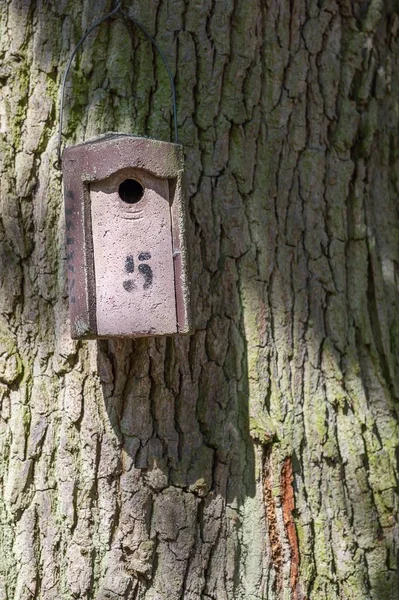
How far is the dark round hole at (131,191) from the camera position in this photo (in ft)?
7.60

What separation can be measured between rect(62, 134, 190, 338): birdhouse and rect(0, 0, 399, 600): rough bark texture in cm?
27

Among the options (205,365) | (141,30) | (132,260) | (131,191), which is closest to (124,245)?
(132,260)

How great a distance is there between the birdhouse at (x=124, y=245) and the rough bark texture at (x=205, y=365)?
0.89 ft

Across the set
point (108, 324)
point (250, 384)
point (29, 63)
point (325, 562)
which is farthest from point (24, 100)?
point (325, 562)

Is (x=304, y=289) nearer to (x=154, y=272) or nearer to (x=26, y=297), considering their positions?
(x=154, y=272)

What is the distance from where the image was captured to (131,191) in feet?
7.66

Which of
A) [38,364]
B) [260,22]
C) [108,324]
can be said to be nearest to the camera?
[108,324]

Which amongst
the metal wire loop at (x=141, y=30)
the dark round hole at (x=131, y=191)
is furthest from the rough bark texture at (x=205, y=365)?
the dark round hole at (x=131, y=191)

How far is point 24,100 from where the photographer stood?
2498mm

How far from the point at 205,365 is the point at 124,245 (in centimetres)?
53

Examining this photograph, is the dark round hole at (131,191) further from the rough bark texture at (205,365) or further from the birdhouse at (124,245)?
the rough bark texture at (205,365)

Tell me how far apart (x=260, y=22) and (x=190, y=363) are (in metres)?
1.19

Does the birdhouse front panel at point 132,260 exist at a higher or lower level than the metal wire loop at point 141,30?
lower

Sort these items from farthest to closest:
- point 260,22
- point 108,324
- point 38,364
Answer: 1. point 260,22
2. point 38,364
3. point 108,324
